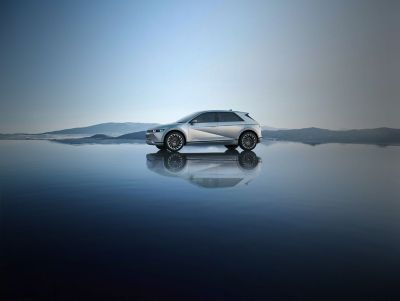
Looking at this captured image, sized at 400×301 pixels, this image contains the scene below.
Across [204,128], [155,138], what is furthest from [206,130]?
[155,138]

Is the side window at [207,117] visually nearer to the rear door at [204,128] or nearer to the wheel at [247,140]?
the rear door at [204,128]

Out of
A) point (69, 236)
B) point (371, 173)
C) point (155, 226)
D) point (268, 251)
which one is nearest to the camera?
point (268, 251)

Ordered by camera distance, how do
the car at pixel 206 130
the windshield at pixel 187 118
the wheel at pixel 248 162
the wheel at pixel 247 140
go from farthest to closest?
the wheel at pixel 247 140 → the windshield at pixel 187 118 → the car at pixel 206 130 → the wheel at pixel 248 162

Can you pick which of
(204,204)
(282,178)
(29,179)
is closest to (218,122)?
(282,178)

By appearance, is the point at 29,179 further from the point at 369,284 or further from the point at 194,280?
the point at 369,284

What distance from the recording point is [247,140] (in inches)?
642

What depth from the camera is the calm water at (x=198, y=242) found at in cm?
272

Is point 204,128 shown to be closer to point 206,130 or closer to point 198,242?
point 206,130

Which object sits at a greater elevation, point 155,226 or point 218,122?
point 218,122

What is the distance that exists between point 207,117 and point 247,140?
2334mm

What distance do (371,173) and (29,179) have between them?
920 centimetres

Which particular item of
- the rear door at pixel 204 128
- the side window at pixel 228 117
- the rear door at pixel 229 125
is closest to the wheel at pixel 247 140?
the rear door at pixel 229 125

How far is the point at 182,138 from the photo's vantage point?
15336 millimetres

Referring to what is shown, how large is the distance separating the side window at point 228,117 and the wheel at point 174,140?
6.57 ft
